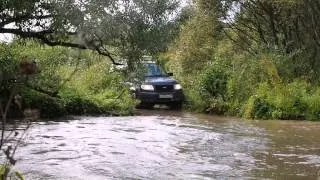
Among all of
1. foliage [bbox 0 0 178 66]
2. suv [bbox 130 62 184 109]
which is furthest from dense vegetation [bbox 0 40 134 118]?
foliage [bbox 0 0 178 66]


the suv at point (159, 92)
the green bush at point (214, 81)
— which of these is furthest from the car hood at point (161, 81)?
the green bush at point (214, 81)

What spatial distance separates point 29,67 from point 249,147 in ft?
25.7

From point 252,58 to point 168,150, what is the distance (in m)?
8.60

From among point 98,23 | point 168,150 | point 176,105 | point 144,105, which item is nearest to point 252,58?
point 176,105

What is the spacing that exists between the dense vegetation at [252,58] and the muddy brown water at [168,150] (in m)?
1.77

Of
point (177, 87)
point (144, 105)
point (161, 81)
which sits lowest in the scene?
point (144, 105)

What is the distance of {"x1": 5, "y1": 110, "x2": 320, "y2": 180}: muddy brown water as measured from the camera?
8.23 m

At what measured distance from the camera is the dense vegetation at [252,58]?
16.6 meters

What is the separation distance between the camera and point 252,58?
59.6 feet

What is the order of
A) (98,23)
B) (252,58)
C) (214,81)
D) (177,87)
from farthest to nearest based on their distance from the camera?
(177,87)
(214,81)
(252,58)
(98,23)

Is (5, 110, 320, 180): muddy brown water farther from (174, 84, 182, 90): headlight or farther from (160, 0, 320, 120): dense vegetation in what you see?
(174, 84, 182, 90): headlight

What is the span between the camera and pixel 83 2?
5.29 metres

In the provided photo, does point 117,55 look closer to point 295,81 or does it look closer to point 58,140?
point 58,140

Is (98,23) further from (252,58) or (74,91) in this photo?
(252,58)
